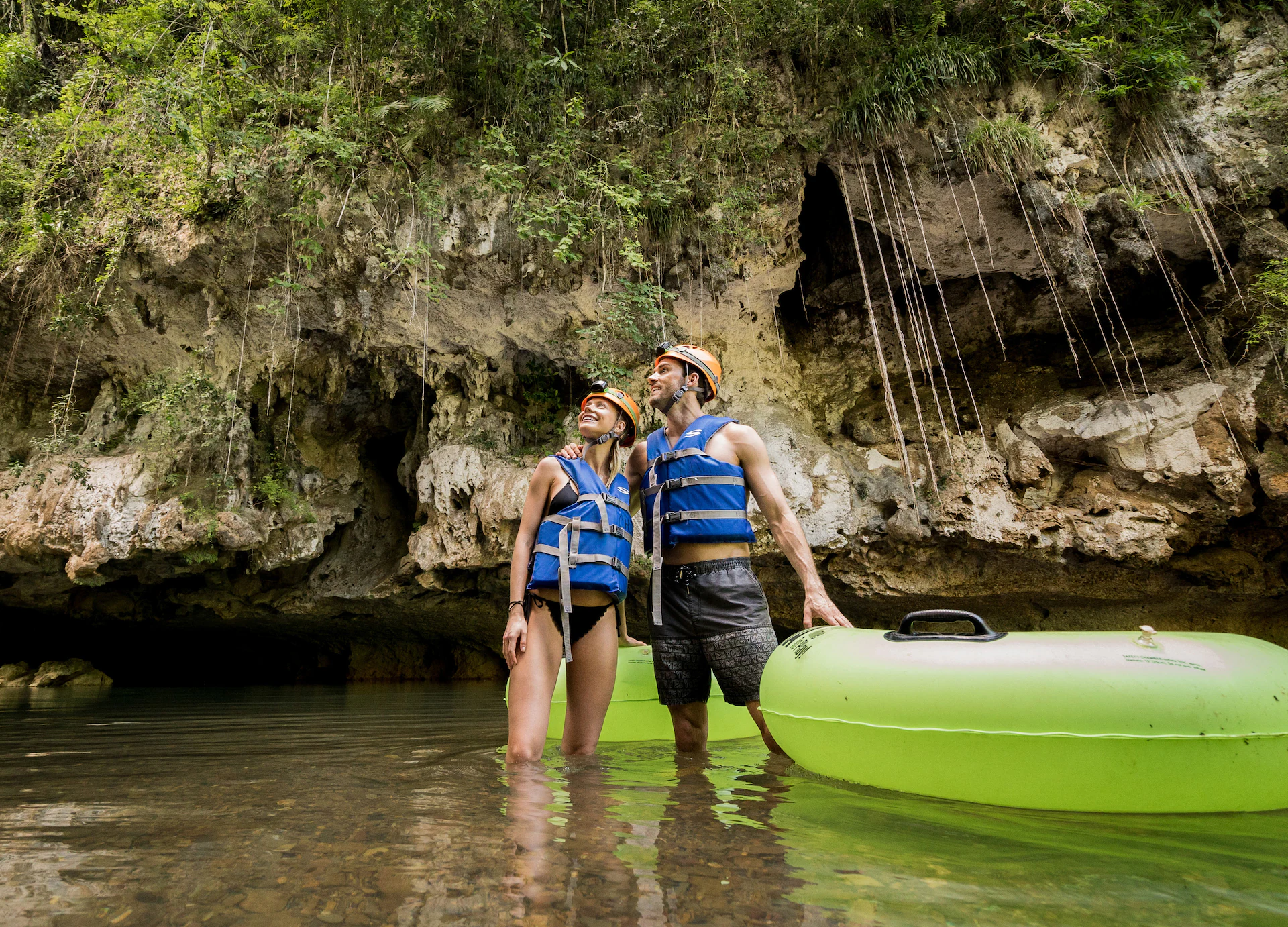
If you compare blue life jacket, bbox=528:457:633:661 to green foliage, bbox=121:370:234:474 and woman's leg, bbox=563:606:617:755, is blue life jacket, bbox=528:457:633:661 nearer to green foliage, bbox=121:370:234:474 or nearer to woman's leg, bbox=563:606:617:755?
woman's leg, bbox=563:606:617:755

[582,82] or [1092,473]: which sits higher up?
[582,82]

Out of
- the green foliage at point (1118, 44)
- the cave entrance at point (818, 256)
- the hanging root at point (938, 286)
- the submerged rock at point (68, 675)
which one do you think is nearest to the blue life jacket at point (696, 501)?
the hanging root at point (938, 286)

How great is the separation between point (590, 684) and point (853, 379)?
6.10 metres

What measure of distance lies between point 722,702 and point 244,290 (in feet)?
22.0

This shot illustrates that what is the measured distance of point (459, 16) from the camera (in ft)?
21.9

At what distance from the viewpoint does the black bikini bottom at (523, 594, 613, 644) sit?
2885 millimetres

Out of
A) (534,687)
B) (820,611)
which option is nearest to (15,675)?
(534,687)

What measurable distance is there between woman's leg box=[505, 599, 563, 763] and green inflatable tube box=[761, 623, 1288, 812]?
45.0 inches

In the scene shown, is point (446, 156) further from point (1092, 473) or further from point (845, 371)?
point (1092, 473)

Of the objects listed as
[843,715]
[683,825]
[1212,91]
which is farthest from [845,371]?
[683,825]

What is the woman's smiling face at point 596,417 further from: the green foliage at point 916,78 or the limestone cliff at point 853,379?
the green foliage at point 916,78

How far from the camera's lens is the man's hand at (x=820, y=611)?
2768mm

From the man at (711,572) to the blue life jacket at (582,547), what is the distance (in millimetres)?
170

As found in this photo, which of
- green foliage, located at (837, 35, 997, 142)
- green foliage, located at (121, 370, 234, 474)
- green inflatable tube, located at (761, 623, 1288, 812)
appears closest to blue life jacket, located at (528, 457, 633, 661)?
green inflatable tube, located at (761, 623, 1288, 812)
